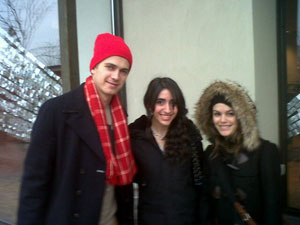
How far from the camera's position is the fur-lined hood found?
1751 millimetres

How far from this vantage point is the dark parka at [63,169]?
4.64ft

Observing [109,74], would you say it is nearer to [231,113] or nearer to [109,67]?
[109,67]

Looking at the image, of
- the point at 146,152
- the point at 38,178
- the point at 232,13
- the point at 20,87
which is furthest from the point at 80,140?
the point at 20,87

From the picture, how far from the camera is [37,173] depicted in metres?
1.40

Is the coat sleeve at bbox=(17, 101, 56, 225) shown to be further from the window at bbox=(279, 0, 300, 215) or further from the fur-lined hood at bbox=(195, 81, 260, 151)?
the window at bbox=(279, 0, 300, 215)

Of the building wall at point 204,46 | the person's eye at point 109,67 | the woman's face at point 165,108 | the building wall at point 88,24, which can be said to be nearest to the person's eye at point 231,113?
the woman's face at point 165,108

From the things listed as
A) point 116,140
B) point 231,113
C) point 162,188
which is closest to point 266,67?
Answer: point 231,113

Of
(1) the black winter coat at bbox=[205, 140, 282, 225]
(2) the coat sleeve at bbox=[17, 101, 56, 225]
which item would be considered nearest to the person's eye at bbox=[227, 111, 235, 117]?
(1) the black winter coat at bbox=[205, 140, 282, 225]

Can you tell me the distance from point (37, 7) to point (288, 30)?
360 cm

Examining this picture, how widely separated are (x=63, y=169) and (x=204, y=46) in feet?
8.57

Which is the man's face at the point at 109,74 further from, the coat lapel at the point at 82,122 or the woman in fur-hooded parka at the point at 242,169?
the woman in fur-hooded parka at the point at 242,169

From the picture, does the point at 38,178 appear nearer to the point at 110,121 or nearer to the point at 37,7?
the point at 110,121

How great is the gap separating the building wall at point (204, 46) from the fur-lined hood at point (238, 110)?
1340 millimetres

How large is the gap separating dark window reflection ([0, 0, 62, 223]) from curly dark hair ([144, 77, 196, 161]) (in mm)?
2186
